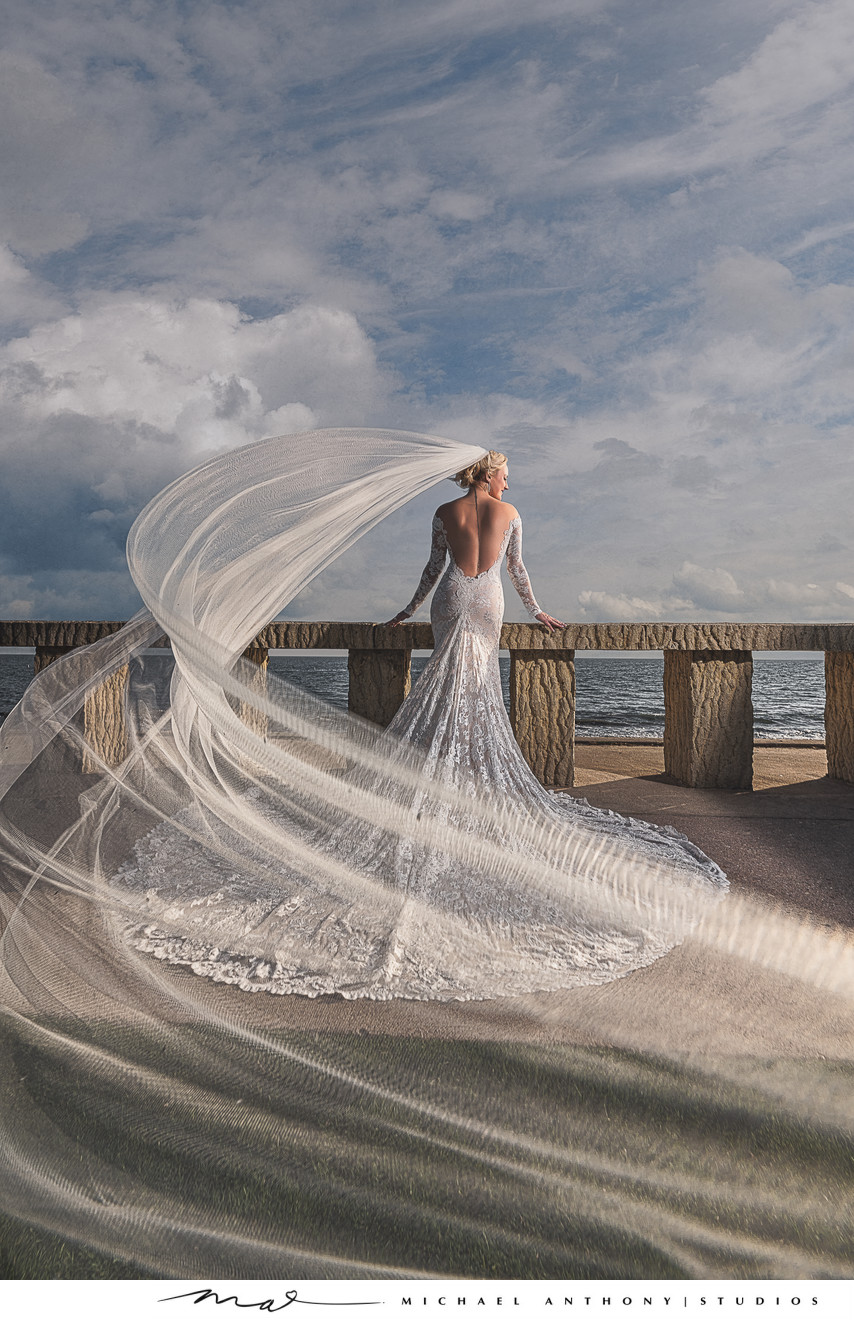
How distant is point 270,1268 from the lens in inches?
52.5

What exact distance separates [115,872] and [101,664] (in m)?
0.79

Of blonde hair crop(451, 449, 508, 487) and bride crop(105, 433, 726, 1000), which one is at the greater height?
blonde hair crop(451, 449, 508, 487)

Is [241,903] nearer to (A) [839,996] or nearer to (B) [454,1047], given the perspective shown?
(B) [454,1047]

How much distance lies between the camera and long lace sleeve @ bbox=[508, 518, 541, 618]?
3920 mm

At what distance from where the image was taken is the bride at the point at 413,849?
2.40m

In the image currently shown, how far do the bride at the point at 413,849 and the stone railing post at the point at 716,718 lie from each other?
1200 millimetres

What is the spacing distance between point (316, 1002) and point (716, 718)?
11.5ft

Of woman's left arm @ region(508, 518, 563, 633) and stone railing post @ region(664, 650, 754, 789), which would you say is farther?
stone railing post @ region(664, 650, 754, 789)

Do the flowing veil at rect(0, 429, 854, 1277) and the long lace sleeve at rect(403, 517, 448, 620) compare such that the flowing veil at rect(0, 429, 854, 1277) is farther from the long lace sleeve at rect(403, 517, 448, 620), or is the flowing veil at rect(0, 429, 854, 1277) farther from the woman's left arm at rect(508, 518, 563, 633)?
the woman's left arm at rect(508, 518, 563, 633)

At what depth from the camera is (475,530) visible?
3799 mm
